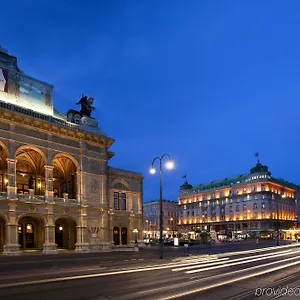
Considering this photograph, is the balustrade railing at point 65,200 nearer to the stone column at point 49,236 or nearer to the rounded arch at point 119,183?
the stone column at point 49,236

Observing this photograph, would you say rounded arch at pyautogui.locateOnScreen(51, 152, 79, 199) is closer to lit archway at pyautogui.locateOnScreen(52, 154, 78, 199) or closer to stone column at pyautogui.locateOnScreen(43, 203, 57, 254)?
lit archway at pyautogui.locateOnScreen(52, 154, 78, 199)

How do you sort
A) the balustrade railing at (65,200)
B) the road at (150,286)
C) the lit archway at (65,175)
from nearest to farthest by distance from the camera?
the road at (150,286) < the balustrade railing at (65,200) < the lit archway at (65,175)

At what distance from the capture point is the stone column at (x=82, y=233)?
53.2 meters

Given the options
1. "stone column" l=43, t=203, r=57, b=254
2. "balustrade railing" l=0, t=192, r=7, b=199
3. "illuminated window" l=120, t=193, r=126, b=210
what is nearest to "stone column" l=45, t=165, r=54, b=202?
"stone column" l=43, t=203, r=57, b=254

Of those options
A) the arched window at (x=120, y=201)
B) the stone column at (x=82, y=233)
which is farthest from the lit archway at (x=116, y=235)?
the stone column at (x=82, y=233)

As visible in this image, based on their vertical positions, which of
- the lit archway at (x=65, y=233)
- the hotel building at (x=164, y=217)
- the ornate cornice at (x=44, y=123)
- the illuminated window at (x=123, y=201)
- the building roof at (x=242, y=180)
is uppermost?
the ornate cornice at (x=44, y=123)

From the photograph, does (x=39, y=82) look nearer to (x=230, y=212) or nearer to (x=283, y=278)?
(x=283, y=278)

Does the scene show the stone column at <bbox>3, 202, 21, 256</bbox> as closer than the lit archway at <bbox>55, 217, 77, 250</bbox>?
Yes

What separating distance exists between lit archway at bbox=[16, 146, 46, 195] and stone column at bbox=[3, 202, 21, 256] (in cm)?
1201

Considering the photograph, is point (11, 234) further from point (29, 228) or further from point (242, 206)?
point (242, 206)

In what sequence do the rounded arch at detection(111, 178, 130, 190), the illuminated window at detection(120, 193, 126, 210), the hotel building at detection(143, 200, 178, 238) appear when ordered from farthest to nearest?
1. the hotel building at detection(143, 200, 178, 238)
2. the illuminated window at detection(120, 193, 126, 210)
3. the rounded arch at detection(111, 178, 130, 190)

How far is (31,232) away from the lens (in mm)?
54344

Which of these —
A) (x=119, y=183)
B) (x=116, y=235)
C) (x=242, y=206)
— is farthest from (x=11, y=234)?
(x=242, y=206)

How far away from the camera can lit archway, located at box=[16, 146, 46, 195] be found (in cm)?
5756
